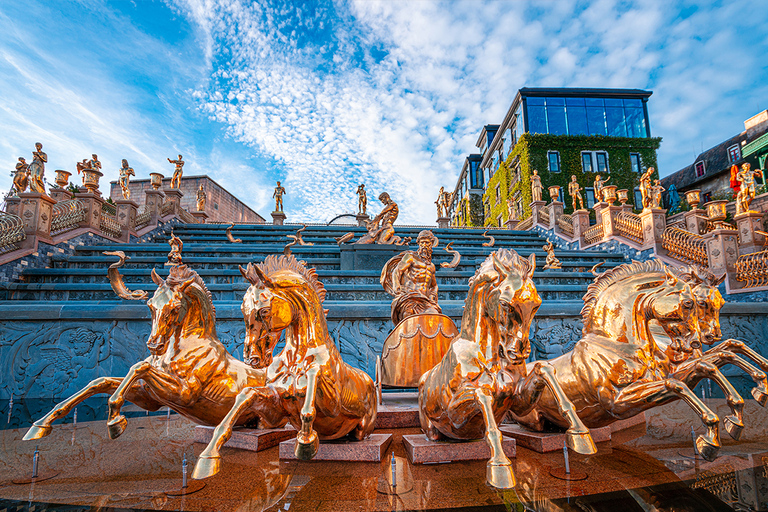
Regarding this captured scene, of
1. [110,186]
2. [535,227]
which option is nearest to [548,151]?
[535,227]

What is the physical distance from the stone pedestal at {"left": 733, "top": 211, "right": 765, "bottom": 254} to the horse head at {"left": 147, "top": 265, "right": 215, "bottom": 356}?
493 inches

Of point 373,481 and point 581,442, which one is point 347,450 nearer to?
point 373,481

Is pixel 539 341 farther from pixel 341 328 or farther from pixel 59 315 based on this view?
pixel 59 315

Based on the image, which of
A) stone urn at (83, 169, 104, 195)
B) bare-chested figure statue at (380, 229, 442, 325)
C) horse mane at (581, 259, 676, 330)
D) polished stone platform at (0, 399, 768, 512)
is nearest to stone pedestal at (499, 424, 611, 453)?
polished stone platform at (0, 399, 768, 512)

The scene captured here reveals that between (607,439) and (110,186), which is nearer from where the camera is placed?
(607,439)

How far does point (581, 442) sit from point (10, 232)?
503 inches

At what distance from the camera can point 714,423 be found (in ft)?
6.13

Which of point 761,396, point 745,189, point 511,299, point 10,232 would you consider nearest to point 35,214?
point 10,232

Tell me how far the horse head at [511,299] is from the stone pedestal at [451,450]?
0.78 m

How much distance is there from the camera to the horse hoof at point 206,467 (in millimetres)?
1740

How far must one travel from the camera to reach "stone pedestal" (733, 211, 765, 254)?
954 centimetres

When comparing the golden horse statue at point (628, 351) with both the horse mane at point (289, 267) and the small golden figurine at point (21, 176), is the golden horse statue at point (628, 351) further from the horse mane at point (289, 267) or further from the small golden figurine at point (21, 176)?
the small golden figurine at point (21, 176)

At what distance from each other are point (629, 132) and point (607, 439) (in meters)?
37.6

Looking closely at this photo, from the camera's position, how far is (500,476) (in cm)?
167
